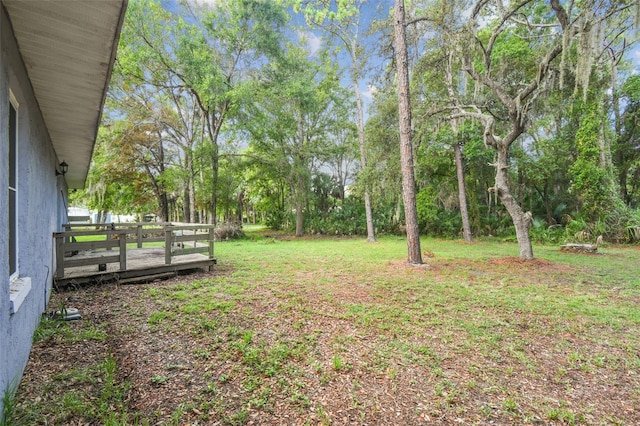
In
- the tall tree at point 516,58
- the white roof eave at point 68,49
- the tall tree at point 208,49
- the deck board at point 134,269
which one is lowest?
the deck board at point 134,269

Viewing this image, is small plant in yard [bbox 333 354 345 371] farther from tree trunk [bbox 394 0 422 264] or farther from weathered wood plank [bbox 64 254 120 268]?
tree trunk [bbox 394 0 422 264]

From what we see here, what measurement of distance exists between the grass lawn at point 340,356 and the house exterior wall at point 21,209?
0.96ft

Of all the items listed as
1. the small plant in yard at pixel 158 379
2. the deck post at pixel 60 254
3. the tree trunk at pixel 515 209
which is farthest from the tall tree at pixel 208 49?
the small plant in yard at pixel 158 379

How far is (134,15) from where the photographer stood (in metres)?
10.9

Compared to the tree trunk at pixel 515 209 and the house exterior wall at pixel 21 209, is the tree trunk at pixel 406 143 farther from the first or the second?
the house exterior wall at pixel 21 209

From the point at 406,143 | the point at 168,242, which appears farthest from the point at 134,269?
the point at 406,143

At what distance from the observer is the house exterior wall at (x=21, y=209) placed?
173 cm

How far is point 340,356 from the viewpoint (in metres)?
2.67

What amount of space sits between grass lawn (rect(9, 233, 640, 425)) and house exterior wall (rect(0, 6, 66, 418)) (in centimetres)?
29

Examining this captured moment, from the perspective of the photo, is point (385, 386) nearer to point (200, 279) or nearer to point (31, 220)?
point (31, 220)

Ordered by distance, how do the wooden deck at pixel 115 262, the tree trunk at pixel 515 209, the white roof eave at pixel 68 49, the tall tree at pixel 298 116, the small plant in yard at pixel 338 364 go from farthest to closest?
the tall tree at pixel 298 116
the tree trunk at pixel 515 209
the wooden deck at pixel 115 262
the small plant in yard at pixel 338 364
the white roof eave at pixel 68 49

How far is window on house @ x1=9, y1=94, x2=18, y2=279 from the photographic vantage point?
90.2 inches

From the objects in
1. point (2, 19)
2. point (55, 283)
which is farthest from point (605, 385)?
point (55, 283)

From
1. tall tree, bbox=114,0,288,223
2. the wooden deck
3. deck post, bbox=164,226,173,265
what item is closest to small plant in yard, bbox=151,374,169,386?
the wooden deck
